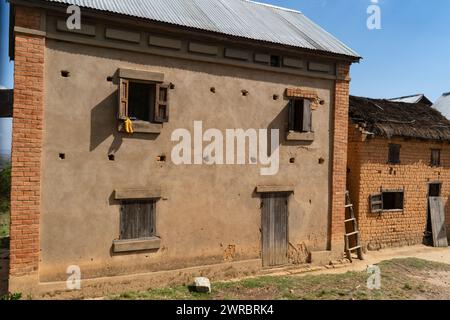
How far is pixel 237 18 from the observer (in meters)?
11.3

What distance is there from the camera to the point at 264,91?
423 inches

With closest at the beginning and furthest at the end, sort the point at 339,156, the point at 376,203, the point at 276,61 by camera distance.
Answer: the point at 276,61
the point at 339,156
the point at 376,203

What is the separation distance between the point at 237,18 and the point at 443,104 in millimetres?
22790

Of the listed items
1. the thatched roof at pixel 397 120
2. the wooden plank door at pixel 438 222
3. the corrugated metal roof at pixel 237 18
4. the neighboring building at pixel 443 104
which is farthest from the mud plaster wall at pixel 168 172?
the neighboring building at pixel 443 104

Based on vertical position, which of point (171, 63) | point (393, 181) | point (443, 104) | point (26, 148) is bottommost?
point (393, 181)

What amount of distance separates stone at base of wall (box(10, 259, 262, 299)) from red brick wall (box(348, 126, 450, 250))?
563cm

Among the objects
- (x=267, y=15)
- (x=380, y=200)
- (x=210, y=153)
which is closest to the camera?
(x=210, y=153)

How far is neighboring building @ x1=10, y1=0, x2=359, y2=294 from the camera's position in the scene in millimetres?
7988

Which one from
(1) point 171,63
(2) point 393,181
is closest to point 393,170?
(2) point 393,181

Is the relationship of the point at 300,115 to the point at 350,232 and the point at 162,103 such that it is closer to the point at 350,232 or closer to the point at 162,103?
the point at 162,103
